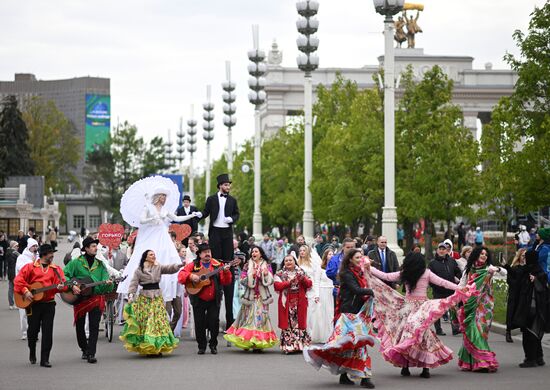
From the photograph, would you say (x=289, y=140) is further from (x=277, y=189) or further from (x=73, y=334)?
(x=73, y=334)

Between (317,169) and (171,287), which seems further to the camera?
(317,169)

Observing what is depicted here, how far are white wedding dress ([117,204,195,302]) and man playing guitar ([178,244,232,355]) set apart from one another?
34.6 inches

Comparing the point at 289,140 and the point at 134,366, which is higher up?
the point at 289,140

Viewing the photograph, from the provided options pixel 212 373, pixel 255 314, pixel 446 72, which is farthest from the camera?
pixel 446 72

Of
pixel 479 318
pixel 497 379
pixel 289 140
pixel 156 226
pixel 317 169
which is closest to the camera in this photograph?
pixel 497 379

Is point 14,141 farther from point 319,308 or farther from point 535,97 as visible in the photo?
point 319,308

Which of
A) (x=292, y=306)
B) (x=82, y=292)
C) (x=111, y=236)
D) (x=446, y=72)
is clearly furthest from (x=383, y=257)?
(x=446, y=72)

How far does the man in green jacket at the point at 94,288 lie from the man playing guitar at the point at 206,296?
1.35 metres

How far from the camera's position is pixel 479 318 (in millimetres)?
15969

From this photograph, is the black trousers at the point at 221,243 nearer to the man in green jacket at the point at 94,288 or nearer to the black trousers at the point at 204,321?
the black trousers at the point at 204,321

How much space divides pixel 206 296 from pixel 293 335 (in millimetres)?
1431

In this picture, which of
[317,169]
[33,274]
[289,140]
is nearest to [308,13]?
[317,169]

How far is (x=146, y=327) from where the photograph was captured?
17328 mm

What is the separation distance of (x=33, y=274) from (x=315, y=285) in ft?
16.8
